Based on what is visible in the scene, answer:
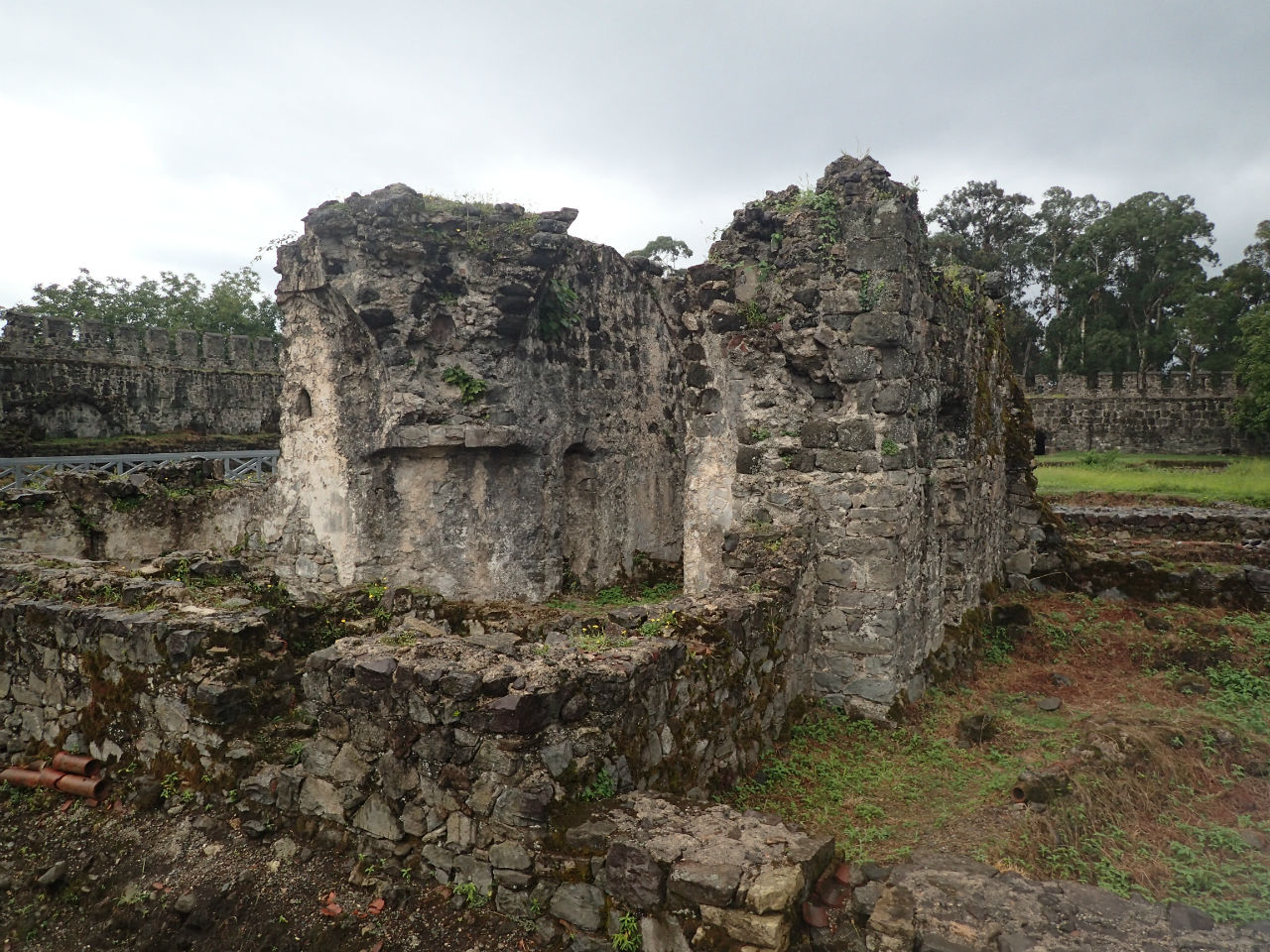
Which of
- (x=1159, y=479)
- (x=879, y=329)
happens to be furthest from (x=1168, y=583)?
(x=1159, y=479)

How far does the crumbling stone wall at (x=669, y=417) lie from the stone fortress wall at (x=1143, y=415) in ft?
85.5

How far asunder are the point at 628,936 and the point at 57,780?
469 cm

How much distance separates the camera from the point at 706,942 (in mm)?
3426

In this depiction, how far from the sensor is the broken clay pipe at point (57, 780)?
18.6ft

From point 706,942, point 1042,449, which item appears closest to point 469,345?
point 706,942

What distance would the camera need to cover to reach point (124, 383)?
24.7 meters

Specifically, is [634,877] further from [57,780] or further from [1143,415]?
[1143,415]

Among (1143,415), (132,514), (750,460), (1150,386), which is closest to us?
(750,460)

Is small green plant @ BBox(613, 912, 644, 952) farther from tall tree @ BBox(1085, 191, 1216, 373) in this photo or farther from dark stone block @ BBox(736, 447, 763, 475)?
tall tree @ BBox(1085, 191, 1216, 373)

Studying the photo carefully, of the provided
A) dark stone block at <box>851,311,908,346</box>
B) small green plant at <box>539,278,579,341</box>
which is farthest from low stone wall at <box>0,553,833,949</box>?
small green plant at <box>539,278,579,341</box>

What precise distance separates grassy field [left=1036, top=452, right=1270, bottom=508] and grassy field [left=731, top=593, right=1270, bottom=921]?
13070mm

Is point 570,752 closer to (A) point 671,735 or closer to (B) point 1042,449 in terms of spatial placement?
(A) point 671,735

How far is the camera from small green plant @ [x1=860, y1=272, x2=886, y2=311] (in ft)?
23.2

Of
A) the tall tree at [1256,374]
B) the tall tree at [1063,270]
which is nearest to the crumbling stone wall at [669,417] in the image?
the tall tree at [1256,374]
